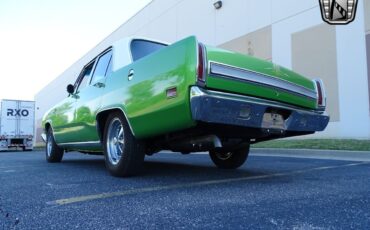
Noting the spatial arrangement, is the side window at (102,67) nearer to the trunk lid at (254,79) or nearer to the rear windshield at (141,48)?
the rear windshield at (141,48)

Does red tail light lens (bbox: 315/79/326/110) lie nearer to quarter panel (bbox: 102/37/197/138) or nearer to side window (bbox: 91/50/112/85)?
quarter panel (bbox: 102/37/197/138)

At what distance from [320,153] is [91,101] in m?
5.54

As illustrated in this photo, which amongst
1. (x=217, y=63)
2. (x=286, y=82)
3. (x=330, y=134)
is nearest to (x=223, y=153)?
(x=286, y=82)

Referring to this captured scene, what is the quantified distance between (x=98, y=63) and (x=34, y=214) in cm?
351

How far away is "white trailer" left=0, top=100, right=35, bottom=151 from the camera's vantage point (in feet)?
74.2

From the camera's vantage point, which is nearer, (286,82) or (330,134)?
(286,82)

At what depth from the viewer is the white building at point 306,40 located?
12.7 meters

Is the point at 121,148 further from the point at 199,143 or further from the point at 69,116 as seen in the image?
the point at 69,116

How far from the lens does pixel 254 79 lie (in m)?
3.79

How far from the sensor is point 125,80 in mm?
4375

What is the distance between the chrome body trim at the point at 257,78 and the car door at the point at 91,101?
2.02 metres

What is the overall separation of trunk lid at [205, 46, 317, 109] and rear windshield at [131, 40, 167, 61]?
1.42 metres

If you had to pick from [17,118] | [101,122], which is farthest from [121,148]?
[17,118]

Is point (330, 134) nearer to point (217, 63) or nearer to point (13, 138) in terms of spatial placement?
point (217, 63)
